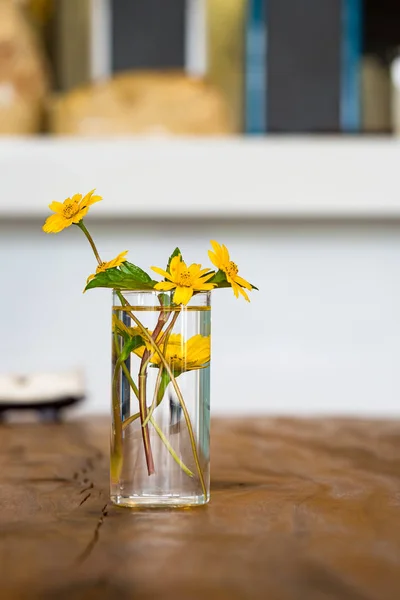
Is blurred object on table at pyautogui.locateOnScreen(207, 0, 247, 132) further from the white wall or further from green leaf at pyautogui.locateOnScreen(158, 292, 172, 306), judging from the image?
green leaf at pyautogui.locateOnScreen(158, 292, 172, 306)

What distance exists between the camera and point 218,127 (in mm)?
1606

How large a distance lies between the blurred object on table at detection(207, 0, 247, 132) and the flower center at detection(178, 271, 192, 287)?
1186 mm

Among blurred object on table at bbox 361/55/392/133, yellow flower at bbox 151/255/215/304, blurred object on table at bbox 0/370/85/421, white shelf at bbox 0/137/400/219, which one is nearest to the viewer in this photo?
yellow flower at bbox 151/255/215/304

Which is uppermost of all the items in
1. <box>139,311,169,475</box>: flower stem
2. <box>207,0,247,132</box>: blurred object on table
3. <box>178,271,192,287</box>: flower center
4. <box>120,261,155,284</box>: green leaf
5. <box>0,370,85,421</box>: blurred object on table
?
<box>207,0,247,132</box>: blurred object on table

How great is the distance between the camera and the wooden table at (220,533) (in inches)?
16.7

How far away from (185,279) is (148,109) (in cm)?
106

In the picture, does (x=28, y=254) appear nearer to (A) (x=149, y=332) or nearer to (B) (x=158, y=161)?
(B) (x=158, y=161)

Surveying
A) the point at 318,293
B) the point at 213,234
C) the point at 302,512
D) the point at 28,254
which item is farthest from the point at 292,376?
the point at 302,512

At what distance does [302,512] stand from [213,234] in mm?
1188

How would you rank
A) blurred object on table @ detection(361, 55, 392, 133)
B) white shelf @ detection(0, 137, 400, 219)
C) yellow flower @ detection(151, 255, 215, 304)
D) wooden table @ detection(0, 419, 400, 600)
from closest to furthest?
wooden table @ detection(0, 419, 400, 600) → yellow flower @ detection(151, 255, 215, 304) → white shelf @ detection(0, 137, 400, 219) → blurred object on table @ detection(361, 55, 392, 133)

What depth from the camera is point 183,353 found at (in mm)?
620

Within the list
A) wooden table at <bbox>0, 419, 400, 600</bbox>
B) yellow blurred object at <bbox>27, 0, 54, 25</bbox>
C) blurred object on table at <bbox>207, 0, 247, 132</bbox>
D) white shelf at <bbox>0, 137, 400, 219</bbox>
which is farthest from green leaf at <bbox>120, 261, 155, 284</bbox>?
yellow blurred object at <bbox>27, 0, 54, 25</bbox>

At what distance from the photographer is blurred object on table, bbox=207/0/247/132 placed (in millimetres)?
1739

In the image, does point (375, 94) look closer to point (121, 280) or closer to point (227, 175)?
point (227, 175)
